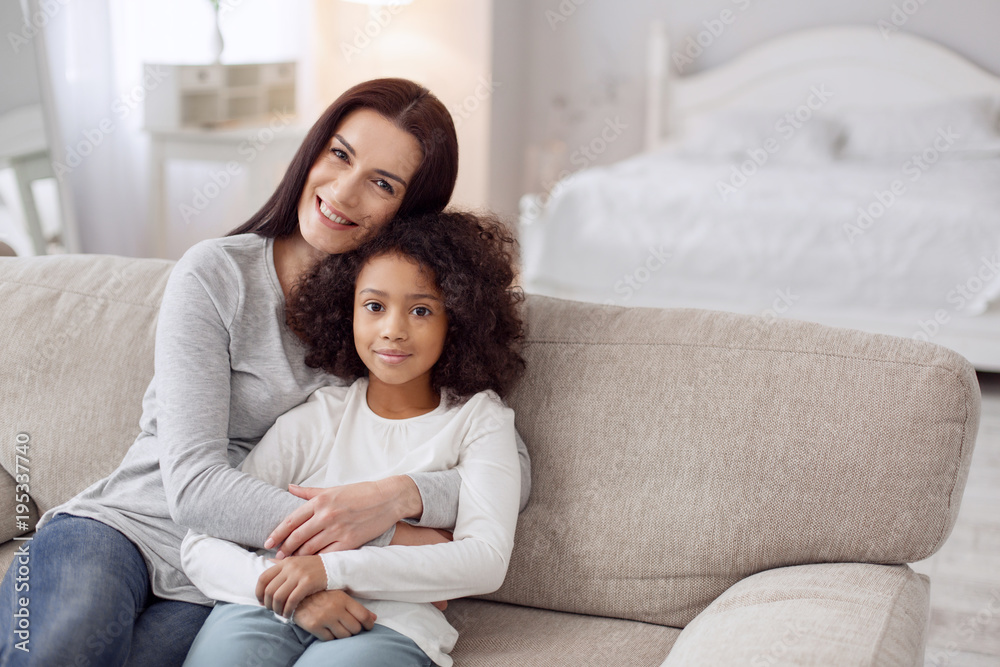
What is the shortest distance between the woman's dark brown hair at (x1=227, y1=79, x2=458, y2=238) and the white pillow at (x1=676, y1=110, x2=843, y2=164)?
3.22 m

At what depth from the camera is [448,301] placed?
1.14m

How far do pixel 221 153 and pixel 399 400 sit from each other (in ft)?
7.96

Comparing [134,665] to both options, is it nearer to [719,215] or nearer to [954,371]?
[954,371]

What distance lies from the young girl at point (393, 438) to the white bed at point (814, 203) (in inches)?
93.1

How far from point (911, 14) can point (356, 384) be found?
410 cm

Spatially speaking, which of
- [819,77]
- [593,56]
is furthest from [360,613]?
[593,56]

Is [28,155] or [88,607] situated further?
[28,155]

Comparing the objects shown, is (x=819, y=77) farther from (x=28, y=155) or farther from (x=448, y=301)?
(x=448, y=301)

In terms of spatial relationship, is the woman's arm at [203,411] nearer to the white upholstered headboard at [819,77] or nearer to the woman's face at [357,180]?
the woman's face at [357,180]

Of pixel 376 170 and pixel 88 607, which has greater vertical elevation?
pixel 376 170

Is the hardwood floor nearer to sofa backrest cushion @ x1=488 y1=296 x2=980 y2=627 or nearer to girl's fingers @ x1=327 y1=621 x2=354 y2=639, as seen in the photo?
sofa backrest cushion @ x1=488 y1=296 x2=980 y2=627

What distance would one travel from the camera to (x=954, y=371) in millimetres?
1090

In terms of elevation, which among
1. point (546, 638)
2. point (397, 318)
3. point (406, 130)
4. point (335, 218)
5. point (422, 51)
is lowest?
point (546, 638)

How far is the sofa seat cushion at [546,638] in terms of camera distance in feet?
3.51
